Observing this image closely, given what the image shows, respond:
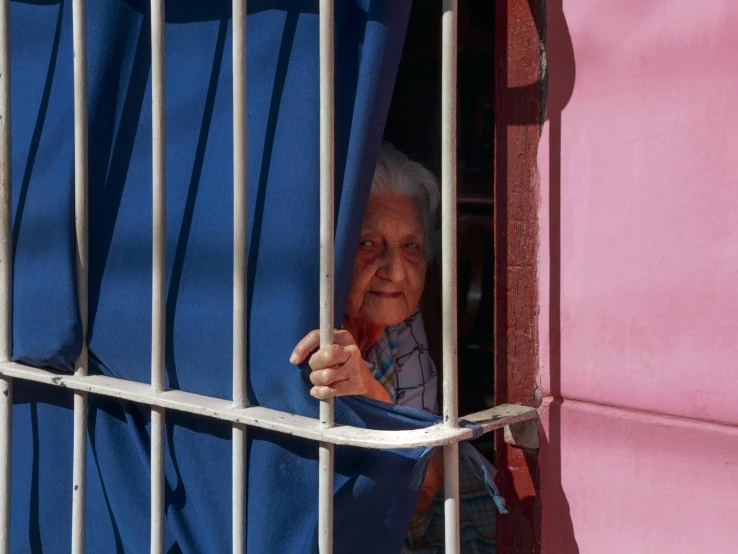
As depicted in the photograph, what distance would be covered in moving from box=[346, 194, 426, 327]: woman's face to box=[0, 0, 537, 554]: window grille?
15.0 inches

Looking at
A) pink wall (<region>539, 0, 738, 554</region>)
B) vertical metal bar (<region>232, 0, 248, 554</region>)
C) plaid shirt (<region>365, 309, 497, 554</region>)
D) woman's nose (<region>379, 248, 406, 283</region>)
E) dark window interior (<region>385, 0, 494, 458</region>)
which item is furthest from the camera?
dark window interior (<region>385, 0, 494, 458</region>)

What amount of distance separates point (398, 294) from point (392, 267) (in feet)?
0.21

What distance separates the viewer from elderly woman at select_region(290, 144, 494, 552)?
1878 millimetres

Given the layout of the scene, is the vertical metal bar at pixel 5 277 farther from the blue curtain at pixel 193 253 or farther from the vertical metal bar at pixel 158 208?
the vertical metal bar at pixel 158 208

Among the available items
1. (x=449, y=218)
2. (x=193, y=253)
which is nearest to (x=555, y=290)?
(x=449, y=218)

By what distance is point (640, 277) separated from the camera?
146 centimetres

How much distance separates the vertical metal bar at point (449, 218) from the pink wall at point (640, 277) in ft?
0.85

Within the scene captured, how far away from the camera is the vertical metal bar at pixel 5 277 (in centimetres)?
189

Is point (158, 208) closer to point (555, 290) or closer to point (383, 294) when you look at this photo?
point (383, 294)

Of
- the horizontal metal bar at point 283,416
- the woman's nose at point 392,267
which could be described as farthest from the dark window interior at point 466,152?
the horizontal metal bar at point 283,416

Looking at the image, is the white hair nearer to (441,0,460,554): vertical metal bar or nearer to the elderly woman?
the elderly woman

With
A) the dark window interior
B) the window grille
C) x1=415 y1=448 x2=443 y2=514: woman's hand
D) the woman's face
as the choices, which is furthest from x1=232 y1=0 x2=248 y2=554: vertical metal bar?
the dark window interior

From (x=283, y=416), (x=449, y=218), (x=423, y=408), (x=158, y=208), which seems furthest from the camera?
(x=423, y=408)

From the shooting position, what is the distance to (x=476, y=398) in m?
2.47
